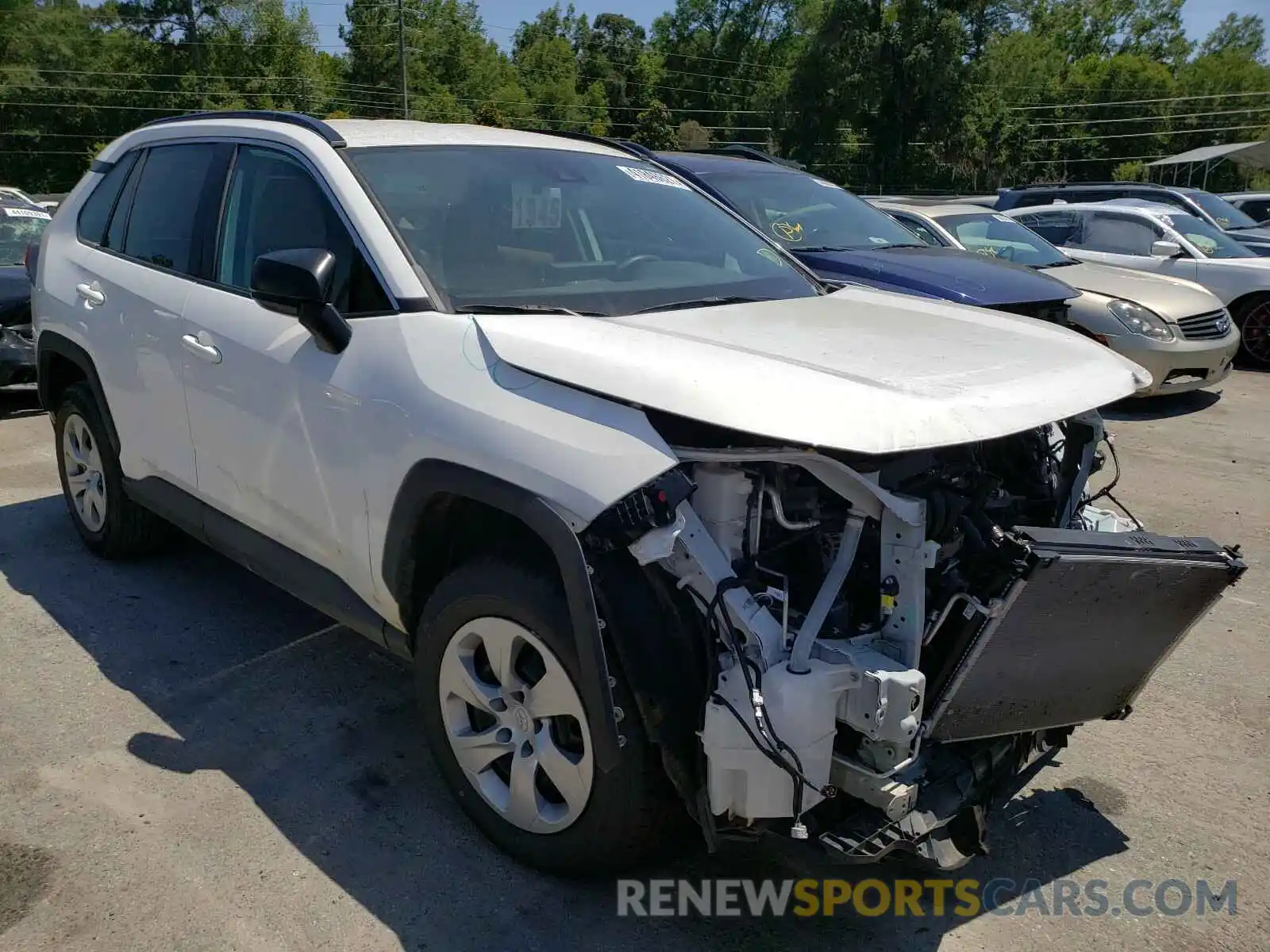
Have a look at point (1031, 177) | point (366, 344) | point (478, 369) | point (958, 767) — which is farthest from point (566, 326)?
point (1031, 177)

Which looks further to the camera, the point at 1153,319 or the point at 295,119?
the point at 1153,319

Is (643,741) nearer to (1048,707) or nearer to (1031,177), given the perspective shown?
(1048,707)

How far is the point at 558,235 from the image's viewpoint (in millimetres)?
3521

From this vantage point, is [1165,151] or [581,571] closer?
[581,571]

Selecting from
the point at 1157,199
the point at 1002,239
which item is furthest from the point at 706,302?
the point at 1157,199

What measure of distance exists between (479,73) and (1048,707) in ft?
283

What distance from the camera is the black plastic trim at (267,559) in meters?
3.30

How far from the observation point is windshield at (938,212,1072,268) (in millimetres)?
9867

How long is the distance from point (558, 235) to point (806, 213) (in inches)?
196

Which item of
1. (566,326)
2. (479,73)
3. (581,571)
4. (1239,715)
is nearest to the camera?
(581,571)

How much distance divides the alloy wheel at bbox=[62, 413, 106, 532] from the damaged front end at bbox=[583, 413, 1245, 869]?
3414 mm

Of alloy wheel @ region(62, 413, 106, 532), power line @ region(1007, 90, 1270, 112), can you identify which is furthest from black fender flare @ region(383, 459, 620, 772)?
power line @ region(1007, 90, 1270, 112)

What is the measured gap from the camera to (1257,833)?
3.20 meters

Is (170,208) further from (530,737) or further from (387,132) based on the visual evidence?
(530,737)
